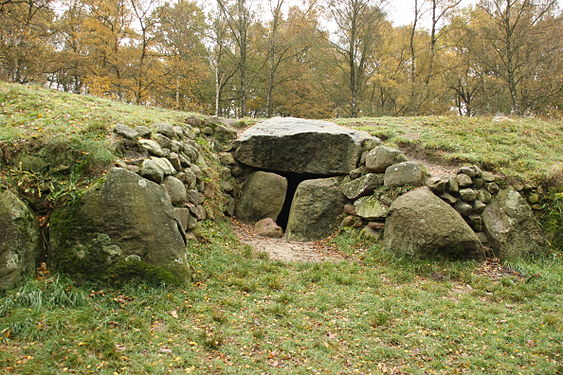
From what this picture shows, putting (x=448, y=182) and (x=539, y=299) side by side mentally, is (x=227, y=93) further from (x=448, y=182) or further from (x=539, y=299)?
(x=539, y=299)

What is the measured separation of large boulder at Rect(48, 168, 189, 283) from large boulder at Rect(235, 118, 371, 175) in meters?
5.35

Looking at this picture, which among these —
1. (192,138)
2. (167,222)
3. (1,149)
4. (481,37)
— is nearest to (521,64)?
(481,37)

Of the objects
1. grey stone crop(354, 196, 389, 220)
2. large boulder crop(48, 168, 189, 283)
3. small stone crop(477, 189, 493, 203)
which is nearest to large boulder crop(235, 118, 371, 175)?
grey stone crop(354, 196, 389, 220)

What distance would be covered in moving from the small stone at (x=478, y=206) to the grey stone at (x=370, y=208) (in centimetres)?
192

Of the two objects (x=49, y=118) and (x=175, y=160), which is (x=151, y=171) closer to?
(x=175, y=160)

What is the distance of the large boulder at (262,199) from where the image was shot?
10289 millimetres

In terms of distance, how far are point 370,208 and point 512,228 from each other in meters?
3.08

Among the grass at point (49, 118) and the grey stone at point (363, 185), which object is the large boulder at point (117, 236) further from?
the grey stone at point (363, 185)

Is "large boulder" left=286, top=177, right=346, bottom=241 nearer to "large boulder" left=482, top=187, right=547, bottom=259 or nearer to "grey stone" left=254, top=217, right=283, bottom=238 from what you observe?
"grey stone" left=254, top=217, right=283, bottom=238

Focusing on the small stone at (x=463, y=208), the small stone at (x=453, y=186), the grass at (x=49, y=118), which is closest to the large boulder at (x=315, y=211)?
the small stone at (x=453, y=186)

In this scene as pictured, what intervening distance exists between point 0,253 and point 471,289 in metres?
7.24

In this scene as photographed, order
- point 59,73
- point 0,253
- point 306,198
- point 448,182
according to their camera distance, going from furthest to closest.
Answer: point 59,73
point 306,198
point 448,182
point 0,253

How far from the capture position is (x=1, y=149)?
581 centimetres

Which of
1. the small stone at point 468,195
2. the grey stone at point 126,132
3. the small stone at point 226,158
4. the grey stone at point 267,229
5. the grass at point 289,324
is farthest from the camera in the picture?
the small stone at point 226,158
